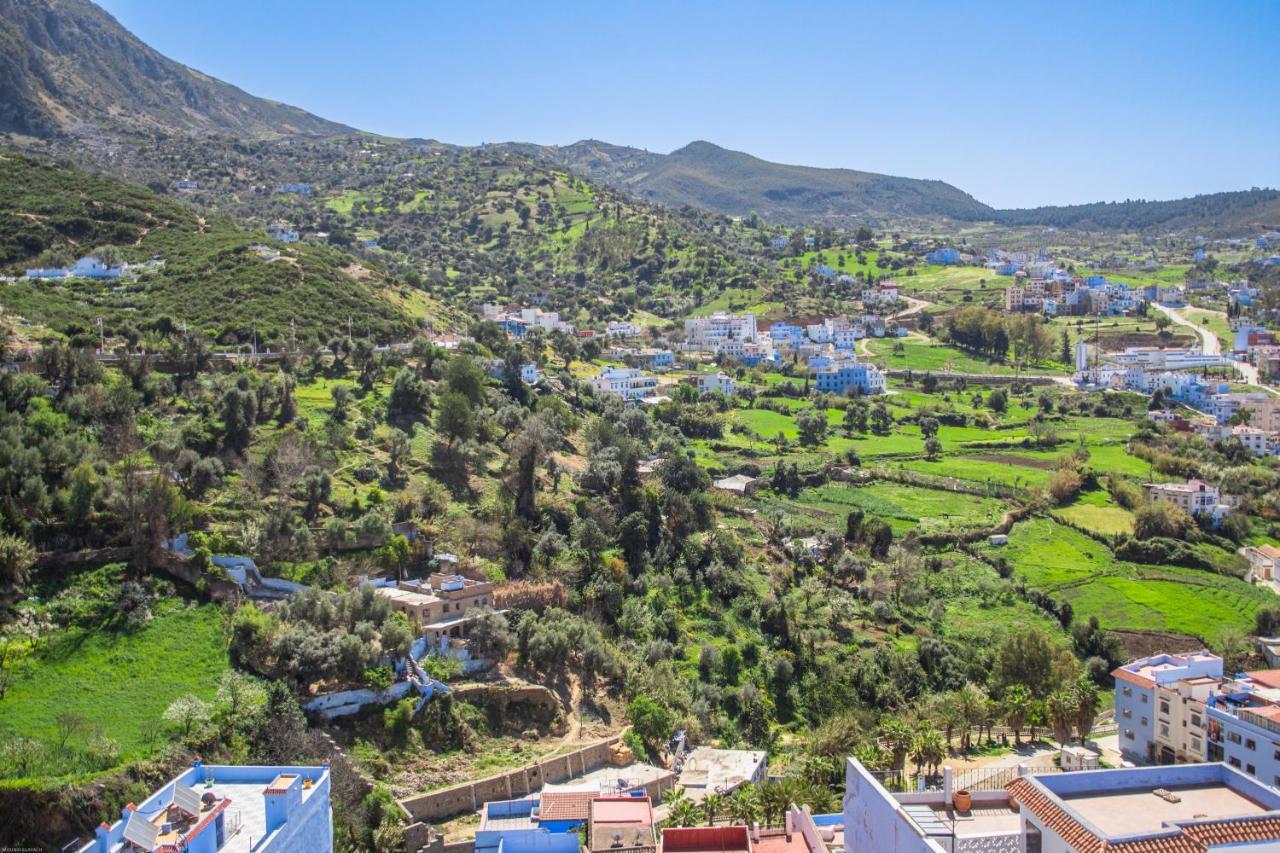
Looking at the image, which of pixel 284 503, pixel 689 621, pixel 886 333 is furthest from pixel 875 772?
pixel 886 333

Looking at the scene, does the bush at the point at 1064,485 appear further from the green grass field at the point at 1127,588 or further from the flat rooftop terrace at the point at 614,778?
the flat rooftop terrace at the point at 614,778

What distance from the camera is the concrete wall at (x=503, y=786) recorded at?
72.6ft

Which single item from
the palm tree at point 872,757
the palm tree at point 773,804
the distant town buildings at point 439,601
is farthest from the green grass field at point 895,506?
the palm tree at point 773,804

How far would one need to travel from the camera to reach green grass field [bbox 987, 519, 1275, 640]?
1563 inches

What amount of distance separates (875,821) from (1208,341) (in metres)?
91.1

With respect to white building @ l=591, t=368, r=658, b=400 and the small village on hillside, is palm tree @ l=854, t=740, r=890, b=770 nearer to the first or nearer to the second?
the small village on hillside

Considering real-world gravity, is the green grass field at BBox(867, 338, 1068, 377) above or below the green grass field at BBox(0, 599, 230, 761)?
above

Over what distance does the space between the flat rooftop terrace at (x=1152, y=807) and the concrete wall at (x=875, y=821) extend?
1.69 m

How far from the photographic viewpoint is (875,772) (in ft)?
76.0

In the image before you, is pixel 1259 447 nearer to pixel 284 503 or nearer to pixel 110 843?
pixel 284 503

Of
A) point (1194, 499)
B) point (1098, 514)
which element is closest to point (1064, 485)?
point (1098, 514)

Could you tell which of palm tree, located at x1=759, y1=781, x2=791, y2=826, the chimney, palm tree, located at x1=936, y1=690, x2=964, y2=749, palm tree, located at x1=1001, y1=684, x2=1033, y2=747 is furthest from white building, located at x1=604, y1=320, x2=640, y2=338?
the chimney

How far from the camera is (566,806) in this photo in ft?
66.4

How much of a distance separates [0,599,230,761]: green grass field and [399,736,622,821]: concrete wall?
17.2 feet
